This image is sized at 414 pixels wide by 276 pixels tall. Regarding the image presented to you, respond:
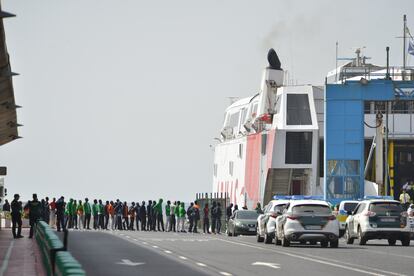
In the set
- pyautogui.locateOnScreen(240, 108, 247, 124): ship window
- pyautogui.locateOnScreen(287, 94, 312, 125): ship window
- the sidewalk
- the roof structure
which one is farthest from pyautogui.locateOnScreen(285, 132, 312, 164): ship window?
the sidewalk

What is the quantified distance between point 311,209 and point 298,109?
3784 cm

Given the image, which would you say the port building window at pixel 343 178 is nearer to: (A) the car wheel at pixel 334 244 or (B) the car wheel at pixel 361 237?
(B) the car wheel at pixel 361 237

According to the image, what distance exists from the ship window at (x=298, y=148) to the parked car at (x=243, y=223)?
2040 cm

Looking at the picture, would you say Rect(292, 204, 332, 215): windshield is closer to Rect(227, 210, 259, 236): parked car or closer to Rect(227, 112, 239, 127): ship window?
Rect(227, 210, 259, 236): parked car

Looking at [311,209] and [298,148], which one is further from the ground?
[298,148]

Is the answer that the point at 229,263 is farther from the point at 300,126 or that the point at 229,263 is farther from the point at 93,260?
the point at 300,126

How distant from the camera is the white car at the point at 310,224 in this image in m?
34.3

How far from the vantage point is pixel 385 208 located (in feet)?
122

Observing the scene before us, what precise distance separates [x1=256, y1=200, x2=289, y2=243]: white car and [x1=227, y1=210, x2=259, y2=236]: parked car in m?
10.9

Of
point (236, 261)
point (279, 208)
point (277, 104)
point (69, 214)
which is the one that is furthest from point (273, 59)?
point (236, 261)

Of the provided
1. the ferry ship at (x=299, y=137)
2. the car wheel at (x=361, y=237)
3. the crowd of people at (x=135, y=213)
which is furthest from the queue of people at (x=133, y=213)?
the car wheel at (x=361, y=237)

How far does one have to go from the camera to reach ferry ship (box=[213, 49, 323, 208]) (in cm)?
7212

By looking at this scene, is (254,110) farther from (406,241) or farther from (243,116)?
(406,241)

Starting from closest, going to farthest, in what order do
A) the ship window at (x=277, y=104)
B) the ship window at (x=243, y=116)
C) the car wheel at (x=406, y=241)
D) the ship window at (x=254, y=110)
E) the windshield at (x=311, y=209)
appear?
the windshield at (x=311, y=209), the car wheel at (x=406, y=241), the ship window at (x=277, y=104), the ship window at (x=254, y=110), the ship window at (x=243, y=116)
